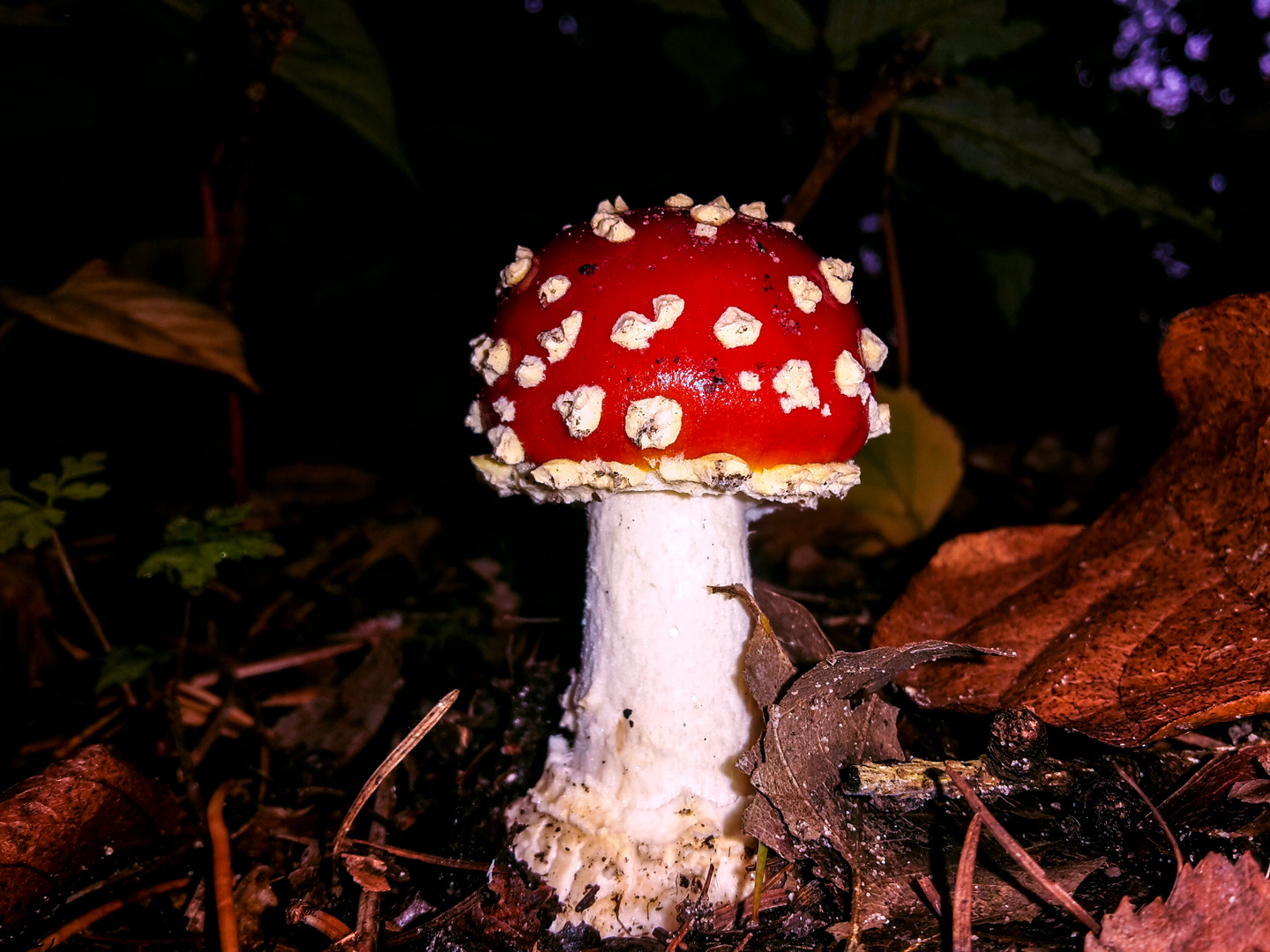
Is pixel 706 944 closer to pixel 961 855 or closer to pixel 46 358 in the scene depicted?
pixel 961 855

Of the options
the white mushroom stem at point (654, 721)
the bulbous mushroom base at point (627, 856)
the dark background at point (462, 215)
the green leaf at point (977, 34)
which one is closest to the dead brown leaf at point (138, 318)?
the dark background at point (462, 215)

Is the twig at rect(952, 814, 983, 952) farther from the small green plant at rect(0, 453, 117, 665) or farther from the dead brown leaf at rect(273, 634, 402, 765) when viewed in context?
the small green plant at rect(0, 453, 117, 665)

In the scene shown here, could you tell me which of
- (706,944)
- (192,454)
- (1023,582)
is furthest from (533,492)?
(192,454)

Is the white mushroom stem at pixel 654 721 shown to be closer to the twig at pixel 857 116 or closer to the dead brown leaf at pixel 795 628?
the dead brown leaf at pixel 795 628

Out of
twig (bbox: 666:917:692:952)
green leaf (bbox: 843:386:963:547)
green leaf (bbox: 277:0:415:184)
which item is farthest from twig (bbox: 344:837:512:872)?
green leaf (bbox: 843:386:963:547)

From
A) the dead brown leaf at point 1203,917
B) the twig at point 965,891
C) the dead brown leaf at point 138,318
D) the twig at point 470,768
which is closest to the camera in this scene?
the dead brown leaf at point 1203,917

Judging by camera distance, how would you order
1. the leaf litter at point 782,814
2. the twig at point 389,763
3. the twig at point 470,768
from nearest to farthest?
the leaf litter at point 782,814 → the twig at point 389,763 → the twig at point 470,768
